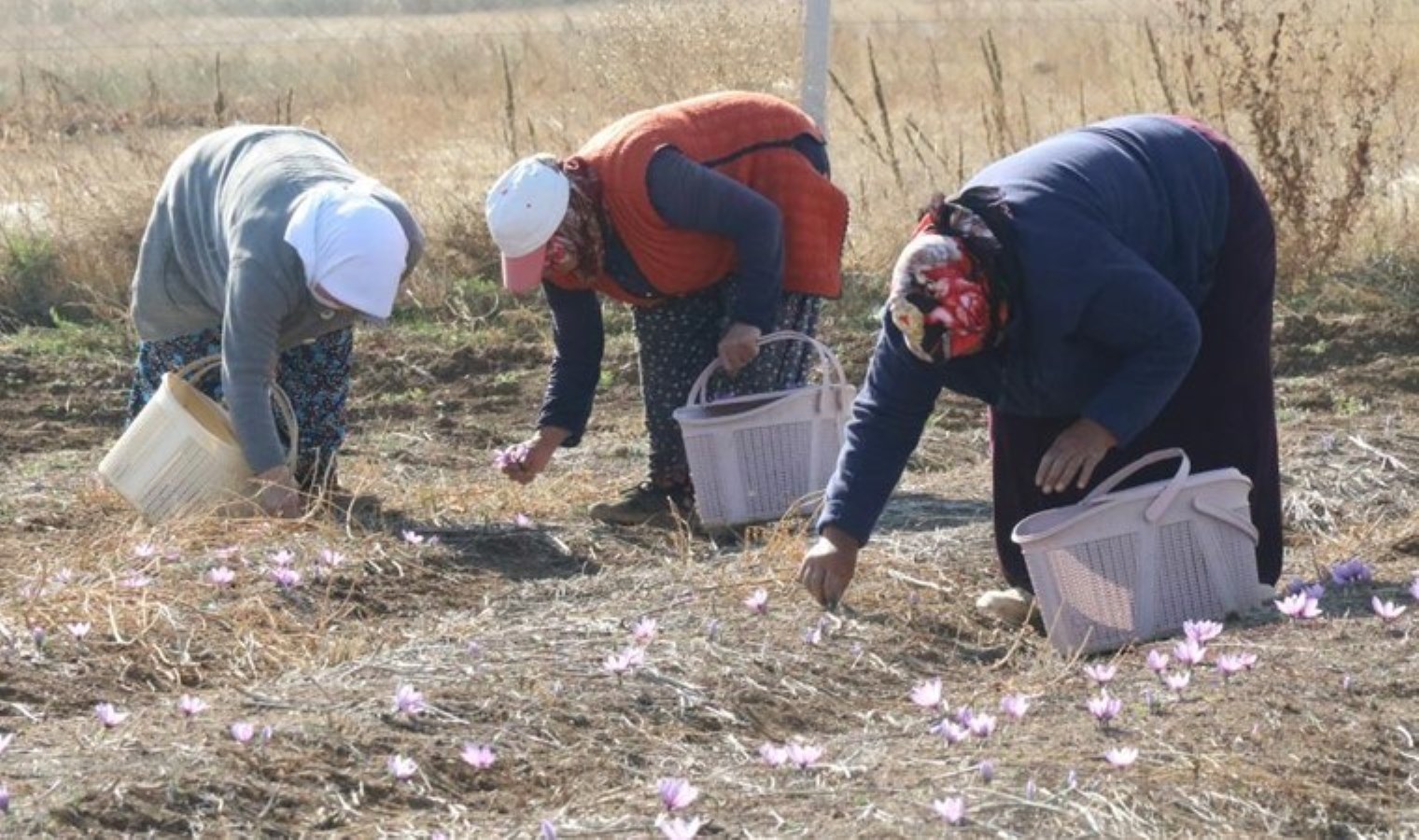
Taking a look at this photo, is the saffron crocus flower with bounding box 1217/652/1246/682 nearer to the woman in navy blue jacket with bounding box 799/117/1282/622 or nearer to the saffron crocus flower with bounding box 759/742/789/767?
the woman in navy blue jacket with bounding box 799/117/1282/622

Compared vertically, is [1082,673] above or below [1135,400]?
below

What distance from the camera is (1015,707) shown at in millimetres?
3889

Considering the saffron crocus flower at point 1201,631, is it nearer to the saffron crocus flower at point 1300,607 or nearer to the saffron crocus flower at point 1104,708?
the saffron crocus flower at point 1300,607

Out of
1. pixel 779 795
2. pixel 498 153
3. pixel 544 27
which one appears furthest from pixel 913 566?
pixel 544 27

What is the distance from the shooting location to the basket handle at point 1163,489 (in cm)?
443

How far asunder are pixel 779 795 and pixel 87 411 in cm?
530

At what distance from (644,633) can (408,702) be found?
2.02ft

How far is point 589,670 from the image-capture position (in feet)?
14.3

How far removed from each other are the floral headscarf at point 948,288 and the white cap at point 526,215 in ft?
5.04

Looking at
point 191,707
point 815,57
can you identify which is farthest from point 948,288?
point 815,57

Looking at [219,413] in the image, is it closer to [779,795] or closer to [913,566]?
[913,566]

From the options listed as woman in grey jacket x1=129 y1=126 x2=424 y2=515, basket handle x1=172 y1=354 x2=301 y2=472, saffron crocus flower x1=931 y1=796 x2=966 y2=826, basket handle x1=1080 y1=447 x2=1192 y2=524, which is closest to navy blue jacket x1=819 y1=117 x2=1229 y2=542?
basket handle x1=1080 y1=447 x2=1192 y2=524

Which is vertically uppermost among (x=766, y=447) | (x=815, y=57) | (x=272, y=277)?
(x=272, y=277)

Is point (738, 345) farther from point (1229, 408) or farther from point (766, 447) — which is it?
point (1229, 408)
